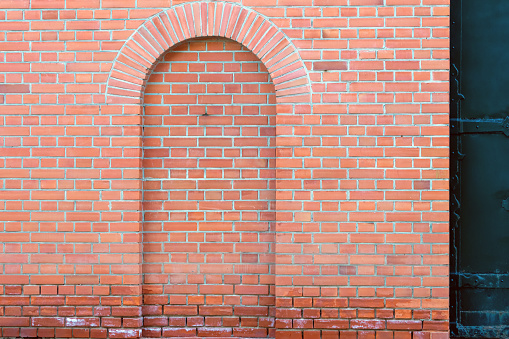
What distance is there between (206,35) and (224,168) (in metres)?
0.95

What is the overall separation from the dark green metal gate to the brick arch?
4.55 feet

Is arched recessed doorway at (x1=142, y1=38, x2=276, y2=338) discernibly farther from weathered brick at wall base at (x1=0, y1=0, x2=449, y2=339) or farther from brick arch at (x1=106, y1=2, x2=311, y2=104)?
brick arch at (x1=106, y1=2, x2=311, y2=104)

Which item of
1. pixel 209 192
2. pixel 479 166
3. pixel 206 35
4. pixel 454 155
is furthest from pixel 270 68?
pixel 479 166

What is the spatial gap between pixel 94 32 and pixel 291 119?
152cm

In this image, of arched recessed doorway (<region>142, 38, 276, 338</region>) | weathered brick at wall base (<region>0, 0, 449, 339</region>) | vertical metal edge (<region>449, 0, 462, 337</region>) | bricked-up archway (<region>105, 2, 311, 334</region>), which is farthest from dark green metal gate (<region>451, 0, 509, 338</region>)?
arched recessed doorway (<region>142, 38, 276, 338</region>)

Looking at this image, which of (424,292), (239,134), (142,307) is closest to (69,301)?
(142,307)

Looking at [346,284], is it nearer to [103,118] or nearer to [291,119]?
[291,119]

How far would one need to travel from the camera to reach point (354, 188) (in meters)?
3.45

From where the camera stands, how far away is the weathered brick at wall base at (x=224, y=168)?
344 centimetres

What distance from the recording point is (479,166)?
3922mm

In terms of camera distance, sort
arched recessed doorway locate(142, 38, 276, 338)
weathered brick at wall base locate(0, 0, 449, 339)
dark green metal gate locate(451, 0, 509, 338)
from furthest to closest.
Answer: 1. dark green metal gate locate(451, 0, 509, 338)
2. arched recessed doorway locate(142, 38, 276, 338)
3. weathered brick at wall base locate(0, 0, 449, 339)

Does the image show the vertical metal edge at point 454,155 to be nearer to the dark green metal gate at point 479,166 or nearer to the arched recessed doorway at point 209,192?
the dark green metal gate at point 479,166

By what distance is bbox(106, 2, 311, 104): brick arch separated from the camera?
346cm

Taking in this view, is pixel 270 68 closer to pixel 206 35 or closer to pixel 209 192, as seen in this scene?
pixel 206 35
